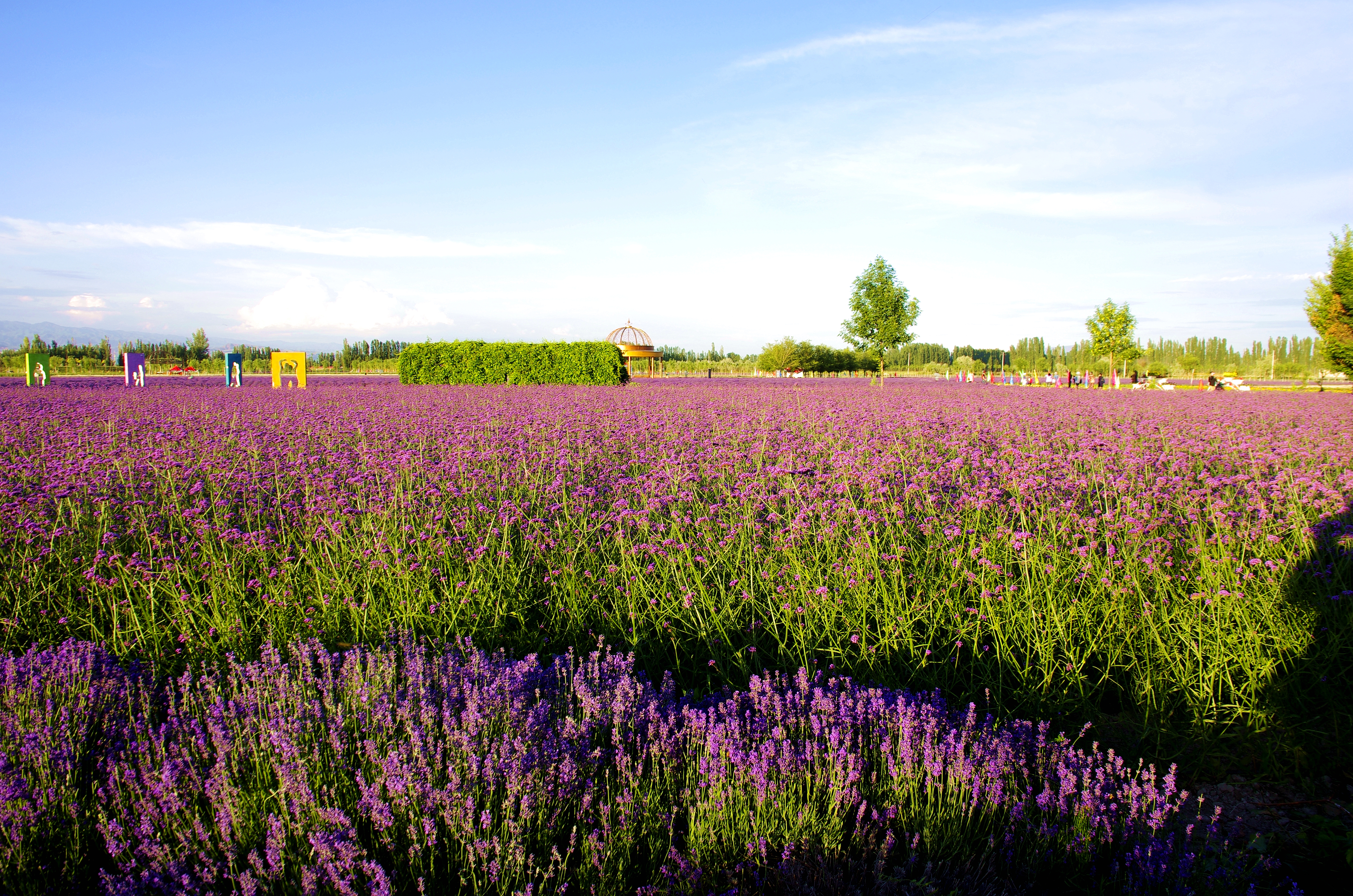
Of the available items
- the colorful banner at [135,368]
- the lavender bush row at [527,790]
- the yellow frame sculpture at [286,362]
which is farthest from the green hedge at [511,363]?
the lavender bush row at [527,790]

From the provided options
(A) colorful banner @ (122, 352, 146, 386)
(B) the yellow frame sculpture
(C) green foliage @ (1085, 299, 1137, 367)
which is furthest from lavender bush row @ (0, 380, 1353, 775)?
(C) green foliage @ (1085, 299, 1137, 367)

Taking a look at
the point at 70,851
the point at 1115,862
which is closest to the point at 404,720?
the point at 70,851

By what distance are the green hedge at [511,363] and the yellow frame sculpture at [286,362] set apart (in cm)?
431

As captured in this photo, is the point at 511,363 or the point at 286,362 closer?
the point at 286,362

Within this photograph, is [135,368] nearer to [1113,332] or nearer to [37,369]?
[37,369]

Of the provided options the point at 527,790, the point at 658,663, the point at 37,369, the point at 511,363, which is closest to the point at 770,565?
the point at 658,663

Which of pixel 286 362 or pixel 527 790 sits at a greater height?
pixel 286 362

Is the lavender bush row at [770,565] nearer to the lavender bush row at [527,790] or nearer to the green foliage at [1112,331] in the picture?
the lavender bush row at [527,790]

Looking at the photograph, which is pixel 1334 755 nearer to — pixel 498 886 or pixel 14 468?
pixel 498 886

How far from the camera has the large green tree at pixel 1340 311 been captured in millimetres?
23984

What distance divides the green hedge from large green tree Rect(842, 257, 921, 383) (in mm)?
14736

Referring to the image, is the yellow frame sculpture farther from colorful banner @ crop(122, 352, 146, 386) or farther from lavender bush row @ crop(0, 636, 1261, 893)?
lavender bush row @ crop(0, 636, 1261, 893)

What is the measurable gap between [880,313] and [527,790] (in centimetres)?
3692

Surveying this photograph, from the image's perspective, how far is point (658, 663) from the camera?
3.34m
